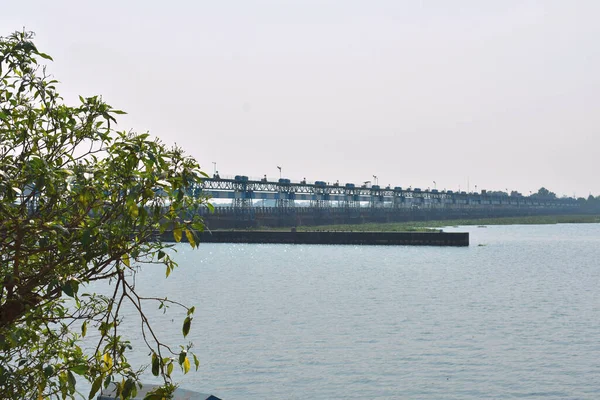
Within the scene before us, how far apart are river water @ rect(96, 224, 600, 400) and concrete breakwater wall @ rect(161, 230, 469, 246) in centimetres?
3316

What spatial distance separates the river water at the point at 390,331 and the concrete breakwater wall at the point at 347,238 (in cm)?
3316

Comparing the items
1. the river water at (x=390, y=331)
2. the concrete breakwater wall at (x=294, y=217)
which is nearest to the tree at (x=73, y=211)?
the river water at (x=390, y=331)

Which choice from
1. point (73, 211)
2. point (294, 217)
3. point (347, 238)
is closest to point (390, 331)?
point (73, 211)

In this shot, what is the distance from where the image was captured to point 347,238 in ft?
351

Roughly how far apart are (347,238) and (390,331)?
75216mm

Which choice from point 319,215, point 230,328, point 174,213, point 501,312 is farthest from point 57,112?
point 319,215

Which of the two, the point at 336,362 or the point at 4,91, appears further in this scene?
the point at 336,362

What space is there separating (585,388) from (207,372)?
1343cm

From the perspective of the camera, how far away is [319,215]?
16138cm

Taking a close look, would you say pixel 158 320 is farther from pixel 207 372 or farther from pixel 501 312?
pixel 501 312

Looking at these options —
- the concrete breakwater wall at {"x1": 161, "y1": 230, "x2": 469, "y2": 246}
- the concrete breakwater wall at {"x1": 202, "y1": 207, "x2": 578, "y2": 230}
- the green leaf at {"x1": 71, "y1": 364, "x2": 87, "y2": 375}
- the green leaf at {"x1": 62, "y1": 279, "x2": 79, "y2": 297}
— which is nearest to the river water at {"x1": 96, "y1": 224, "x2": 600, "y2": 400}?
the green leaf at {"x1": 71, "y1": 364, "x2": 87, "y2": 375}

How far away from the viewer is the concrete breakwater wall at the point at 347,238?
99.6 meters

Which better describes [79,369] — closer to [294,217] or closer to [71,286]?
[71,286]

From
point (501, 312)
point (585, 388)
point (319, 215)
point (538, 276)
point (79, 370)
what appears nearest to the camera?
point (79, 370)
